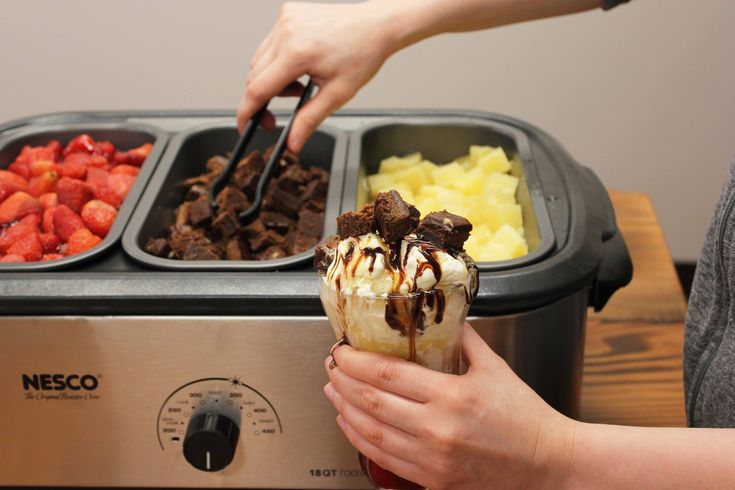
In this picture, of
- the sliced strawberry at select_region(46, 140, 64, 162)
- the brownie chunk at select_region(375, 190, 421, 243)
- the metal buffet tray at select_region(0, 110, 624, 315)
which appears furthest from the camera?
the sliced strawberry at select_region(46, 140, 64, 162)

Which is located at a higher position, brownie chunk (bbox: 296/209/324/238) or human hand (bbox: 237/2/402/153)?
human hand (bbox: 237/2/402/153)

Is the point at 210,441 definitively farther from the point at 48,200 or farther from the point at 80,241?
the point at 48,200

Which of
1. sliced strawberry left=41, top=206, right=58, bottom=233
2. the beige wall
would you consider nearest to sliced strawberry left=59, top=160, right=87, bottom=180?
sliced strawberry left=41, top=206, right=58, bottom=233

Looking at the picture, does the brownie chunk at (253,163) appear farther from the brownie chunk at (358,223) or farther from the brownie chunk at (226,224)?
the brownie chunk at (358,223)

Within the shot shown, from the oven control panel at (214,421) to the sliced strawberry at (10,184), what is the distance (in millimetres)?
544

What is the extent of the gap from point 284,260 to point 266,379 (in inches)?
6.4

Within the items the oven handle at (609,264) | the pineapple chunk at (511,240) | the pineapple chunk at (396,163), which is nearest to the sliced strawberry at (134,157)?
the pineapple chunk at (396,163)

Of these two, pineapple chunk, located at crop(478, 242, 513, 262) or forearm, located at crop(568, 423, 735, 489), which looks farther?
pineapple chunk, located at crop(478, 242, 513, 262)

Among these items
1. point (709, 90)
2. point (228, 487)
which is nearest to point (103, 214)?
point (228, 487)

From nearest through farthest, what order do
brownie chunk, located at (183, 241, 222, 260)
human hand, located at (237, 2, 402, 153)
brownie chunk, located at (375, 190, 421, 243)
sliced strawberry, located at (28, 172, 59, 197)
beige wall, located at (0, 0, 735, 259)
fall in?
brownie chunk, located at (375, 190, 421, 243) < brownie chunk, located at (183, 241, 222, 260) < human hand, located at (237, 2, 402, 153) < sliced strawberry, located at (28, 172, 59, 197) < beige wall, located at (0, 0, 735, 259)

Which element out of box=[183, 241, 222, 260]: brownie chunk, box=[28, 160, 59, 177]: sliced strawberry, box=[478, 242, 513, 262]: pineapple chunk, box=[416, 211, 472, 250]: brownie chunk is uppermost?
A: box=[416, 211, 472, 250]: brownie chunk

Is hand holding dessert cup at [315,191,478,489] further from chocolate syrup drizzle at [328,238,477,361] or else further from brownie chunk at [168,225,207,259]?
brownie chunk at [168,225,207,259]

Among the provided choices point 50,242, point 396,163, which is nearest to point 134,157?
point 50,242

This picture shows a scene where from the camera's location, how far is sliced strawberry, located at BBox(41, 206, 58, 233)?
1259mm
